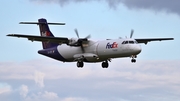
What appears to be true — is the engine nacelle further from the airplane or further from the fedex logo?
the fedex logo

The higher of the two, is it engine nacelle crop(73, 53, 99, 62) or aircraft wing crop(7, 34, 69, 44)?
aircraft wing crop(7, 34, 69, 44)

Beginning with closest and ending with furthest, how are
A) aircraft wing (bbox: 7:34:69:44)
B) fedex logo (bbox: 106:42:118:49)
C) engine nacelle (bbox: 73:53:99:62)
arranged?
1. fedex logo (bbox: 106:42:118:49)
2. engine nacelle (bbox: 73:53:99:62)
3. aircraft wing (bbox: 7:34:69:44)

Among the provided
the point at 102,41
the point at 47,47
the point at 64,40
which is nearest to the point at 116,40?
the point at 102,41

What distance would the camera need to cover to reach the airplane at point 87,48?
53688 millimetres

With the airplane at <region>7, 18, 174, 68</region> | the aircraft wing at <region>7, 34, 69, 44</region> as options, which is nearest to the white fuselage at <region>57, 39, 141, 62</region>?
the airplane at <region>7, 18, 174, 68</region>

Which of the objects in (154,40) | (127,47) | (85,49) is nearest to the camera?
(127,47)

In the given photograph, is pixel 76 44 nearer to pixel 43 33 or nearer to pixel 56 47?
pixel 56 47

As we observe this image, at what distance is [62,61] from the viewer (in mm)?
59125

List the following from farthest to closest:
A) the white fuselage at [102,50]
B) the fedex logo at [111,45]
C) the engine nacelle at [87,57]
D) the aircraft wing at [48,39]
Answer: the aircraft wing at [48,39], the engine nacelle at [87,57], the fedex logo at [111,45], the white fuselage at [102,50]

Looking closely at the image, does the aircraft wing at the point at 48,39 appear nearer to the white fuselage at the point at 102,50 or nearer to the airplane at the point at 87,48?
the airplane at the point at 87,48

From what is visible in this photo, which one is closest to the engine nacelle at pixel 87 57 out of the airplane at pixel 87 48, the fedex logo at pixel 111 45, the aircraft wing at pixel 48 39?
the airplane at pixel 87 48

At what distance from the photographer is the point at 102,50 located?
180 feet

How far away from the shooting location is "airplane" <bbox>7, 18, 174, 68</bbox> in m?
53.7

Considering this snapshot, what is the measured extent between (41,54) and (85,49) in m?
6.43
